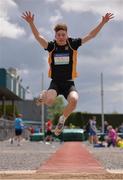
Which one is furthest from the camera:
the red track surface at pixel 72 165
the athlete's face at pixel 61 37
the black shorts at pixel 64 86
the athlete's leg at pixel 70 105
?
the red track surface at pixel 72 165

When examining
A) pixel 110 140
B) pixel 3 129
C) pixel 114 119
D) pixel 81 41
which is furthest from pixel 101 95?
pixel 81 41

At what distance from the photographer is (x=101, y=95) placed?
51031 mm

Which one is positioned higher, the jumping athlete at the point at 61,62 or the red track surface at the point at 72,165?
the jumping athlete at the point at 61,62

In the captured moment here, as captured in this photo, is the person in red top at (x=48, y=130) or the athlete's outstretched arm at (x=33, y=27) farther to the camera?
the person in red top at (x=48, y=130)

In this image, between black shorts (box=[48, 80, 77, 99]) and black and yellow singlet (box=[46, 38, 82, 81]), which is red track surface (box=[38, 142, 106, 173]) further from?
black and yellow singlet (box=[46, 38, 82, 81])

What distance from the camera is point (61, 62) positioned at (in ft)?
29.6

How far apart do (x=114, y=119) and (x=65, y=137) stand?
23.0m

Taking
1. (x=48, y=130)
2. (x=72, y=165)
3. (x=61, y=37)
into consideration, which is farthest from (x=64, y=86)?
(x=48, y=130)

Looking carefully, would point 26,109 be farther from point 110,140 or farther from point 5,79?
point 110,140

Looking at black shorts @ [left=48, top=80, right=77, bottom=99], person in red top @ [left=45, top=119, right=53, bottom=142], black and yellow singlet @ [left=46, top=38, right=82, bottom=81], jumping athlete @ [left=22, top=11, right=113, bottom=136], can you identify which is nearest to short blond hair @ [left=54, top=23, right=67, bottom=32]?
jumping athlete @ [left=22, top=11, right=113, bottom=136]

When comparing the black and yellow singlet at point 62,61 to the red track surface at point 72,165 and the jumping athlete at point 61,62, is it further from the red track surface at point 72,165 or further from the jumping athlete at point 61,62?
the red track surface at point 72,165

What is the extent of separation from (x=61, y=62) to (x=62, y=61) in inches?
Result: 1.0

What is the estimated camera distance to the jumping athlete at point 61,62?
8.82 m

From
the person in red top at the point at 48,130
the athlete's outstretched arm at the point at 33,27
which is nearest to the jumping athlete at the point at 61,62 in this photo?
the athlete's outstretched arm at the point at 33,27
